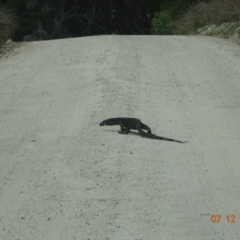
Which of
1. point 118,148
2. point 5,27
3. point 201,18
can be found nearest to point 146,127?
point 118,148

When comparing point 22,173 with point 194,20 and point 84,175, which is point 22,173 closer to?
point 84,175

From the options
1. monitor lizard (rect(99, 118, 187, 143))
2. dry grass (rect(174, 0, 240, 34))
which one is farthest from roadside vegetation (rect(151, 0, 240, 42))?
monitor lizard (rect(99, 118, 187, 143))

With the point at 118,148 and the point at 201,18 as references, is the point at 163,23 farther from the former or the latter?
the point at 118,148

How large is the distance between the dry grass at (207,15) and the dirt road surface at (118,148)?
17.6 feet

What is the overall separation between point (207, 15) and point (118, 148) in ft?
47.6

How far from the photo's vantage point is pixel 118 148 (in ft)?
29.4

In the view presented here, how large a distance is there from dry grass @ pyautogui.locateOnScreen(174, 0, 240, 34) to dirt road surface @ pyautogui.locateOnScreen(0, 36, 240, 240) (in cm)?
536

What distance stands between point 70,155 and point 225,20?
1344 centimetres

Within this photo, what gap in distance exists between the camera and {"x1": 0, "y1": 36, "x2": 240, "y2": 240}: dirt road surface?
6.52 metres

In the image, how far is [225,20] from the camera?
832 inches

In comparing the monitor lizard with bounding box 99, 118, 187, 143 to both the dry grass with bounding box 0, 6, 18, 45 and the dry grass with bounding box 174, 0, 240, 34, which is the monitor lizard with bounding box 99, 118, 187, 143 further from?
the dry grass with bounding box 174, 0, 240, 34

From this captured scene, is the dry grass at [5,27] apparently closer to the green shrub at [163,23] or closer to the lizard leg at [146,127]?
the green shrub at [163,23]

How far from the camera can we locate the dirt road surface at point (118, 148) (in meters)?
6.52
